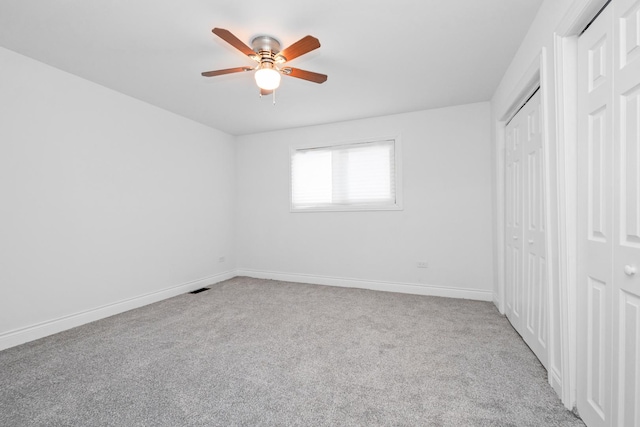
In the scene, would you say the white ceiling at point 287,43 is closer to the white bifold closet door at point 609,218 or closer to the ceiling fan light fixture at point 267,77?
the ceiling fan light fixture at point 267,77

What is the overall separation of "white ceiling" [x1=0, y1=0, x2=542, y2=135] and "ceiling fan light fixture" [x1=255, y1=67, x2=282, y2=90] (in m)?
0.29

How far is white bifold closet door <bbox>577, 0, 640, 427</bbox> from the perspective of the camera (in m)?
1.17

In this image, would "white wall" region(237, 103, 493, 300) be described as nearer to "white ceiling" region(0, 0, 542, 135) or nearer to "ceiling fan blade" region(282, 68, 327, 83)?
"white ceiling" region(0, 0, 542, 135)

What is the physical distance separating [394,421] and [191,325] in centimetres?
224

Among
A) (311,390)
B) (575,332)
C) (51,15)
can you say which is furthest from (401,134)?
(51,15)

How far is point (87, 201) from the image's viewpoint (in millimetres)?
3059

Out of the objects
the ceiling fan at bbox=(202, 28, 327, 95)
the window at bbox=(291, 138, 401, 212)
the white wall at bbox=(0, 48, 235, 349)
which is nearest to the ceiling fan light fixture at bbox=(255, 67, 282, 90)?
the ceiling fan at bbox=(202, 28, 327, 95)

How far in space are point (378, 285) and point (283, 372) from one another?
246 cm

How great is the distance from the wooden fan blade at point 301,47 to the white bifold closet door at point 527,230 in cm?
175

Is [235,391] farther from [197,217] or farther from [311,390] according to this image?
[197,217]

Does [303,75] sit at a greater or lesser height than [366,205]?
greater

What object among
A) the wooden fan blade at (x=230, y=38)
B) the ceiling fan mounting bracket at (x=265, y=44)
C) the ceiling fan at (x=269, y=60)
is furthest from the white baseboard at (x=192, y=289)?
the ceiling fan mounting bracket at (x=265, y=44)

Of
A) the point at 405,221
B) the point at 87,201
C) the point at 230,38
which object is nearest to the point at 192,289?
the point at 87,201

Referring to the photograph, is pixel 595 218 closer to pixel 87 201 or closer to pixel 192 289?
pixel 87 201
